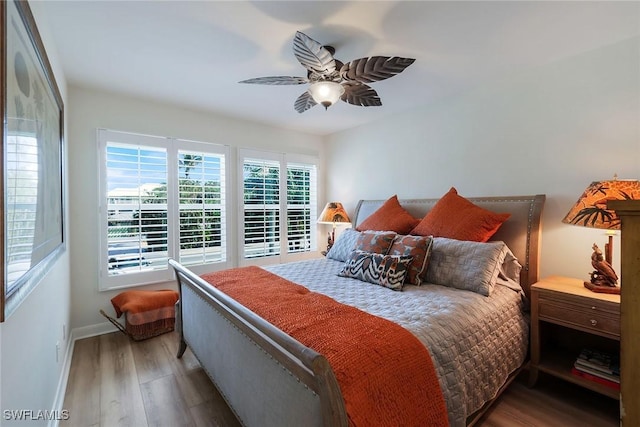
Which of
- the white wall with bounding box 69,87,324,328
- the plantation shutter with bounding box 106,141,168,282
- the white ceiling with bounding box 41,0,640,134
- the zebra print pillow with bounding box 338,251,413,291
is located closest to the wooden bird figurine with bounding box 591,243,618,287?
the zebra print pillow with bounding box 338,251,413,291

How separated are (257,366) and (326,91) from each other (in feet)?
5.79

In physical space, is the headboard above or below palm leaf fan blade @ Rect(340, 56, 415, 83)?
below

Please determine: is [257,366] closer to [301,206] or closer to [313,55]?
[313,55]

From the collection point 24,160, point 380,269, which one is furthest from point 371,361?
point 24,160

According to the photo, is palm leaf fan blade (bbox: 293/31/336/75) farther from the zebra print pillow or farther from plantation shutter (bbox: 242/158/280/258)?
plantation shutter (bbox: 242/158/280/258)

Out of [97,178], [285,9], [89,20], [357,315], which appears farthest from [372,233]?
[97,178]

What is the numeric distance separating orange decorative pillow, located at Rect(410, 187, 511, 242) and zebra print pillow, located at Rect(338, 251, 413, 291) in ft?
1.82

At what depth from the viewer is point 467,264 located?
7.07 ft

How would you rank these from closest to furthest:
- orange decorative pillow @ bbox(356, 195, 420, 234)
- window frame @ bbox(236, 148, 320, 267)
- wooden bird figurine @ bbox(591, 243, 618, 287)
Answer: wooden bird figurine @ bbox(591, 243, 618, 287) → orange decorative pillow @ bbox(356, 195, 420, 234) → window frame @ bbox(236, 148, 320, 267)

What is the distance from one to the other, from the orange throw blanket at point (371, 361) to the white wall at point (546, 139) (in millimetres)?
1861

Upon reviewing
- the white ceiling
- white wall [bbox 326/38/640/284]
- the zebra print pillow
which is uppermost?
the white ceiling

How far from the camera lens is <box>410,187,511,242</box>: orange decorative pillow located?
2439 mm

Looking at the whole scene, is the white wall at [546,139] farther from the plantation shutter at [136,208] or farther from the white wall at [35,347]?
the white wall at [35,347]

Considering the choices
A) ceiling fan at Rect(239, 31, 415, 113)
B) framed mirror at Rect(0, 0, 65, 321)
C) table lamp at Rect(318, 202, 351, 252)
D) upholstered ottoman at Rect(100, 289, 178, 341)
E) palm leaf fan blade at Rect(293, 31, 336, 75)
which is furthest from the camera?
table lamp at Rect(318, 202, 351, 252)
